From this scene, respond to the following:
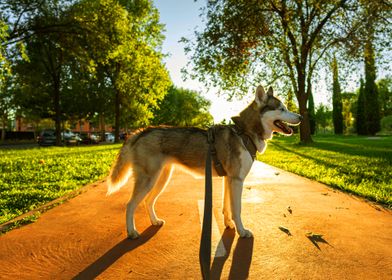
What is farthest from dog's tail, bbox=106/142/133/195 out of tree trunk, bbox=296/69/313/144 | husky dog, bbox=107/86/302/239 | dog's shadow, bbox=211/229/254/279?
tree trunk, bbox=296/69/313/144

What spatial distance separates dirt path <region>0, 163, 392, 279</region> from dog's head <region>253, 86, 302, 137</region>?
147 cm

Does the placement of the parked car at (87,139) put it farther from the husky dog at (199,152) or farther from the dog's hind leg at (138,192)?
the dog's hind leg at (138,192)

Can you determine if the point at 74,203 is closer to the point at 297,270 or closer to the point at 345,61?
the point at 297,270

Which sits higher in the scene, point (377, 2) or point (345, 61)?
point (377, 2)

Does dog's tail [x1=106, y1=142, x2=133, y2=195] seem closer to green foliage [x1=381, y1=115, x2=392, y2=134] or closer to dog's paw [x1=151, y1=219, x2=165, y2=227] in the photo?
dog's paw [x1=151, y1=219, x2=165, y2=227]

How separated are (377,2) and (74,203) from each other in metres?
20.9

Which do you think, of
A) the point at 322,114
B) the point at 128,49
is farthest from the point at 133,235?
the point at 322,114

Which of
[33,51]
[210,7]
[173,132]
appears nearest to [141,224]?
[173,132]

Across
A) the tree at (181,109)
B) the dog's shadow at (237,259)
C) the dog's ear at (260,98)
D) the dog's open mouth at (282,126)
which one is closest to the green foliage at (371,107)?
the tree at (181,109)

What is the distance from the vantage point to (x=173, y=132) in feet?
15.4


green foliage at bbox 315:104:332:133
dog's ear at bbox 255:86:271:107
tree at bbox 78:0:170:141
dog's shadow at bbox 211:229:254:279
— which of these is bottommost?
dog's shadow at bbox 211:229:254:279

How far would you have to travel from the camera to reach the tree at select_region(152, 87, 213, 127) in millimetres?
73894

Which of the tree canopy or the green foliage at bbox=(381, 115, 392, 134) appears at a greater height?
the tree canopy

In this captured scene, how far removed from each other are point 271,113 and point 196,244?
2147 millimetres
